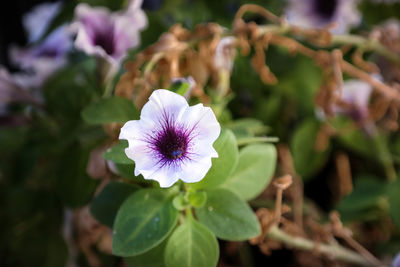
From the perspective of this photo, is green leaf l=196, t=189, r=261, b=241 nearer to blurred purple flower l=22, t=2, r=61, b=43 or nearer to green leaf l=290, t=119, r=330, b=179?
green leaf l=290, t=119, r=330, b=179

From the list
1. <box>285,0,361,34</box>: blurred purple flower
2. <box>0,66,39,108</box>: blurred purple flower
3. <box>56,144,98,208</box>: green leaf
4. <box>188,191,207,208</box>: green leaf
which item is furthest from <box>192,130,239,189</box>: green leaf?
<box>285,0,361,34</box>: blurred purple flower

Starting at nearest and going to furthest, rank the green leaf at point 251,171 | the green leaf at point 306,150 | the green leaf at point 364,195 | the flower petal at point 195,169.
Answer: the flower petal at point 195,169, the green leaf at point 251,171, the green leaf at point 364,195, the green leaf at point 306,150

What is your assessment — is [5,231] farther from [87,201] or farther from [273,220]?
[273,220]

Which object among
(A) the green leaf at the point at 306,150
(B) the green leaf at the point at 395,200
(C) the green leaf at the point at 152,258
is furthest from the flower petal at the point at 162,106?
(A) the green leaf at the point at 306,150

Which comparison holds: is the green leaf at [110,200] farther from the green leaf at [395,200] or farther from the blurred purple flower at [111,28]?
the green leaf at [395,200]

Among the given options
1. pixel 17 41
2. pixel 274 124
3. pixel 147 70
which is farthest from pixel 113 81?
pixel 17 41

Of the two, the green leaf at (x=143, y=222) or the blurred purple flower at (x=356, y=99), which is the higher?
the green leaf at (x=143, y=222)
